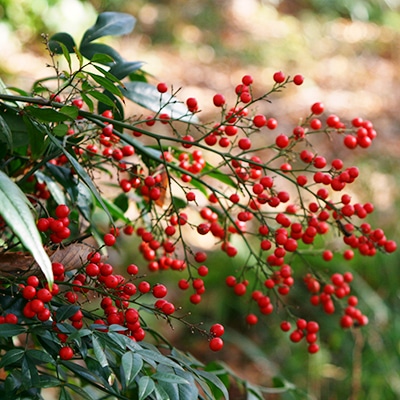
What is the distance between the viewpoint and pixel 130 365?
60 centimetres

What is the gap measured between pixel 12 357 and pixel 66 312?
7cm

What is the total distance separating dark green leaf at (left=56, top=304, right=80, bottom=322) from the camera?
2.19ft

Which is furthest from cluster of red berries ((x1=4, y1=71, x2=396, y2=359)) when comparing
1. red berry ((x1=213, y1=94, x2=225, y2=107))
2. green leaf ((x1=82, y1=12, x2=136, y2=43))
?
green leaf ((x1=82, y1=12, x2=136, y2=43))

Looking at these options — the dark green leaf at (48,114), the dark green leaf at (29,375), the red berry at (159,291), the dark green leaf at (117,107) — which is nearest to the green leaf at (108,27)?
the dark green leaf at (117,107)

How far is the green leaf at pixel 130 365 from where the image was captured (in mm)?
593

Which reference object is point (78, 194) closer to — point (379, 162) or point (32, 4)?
point (379, 162)

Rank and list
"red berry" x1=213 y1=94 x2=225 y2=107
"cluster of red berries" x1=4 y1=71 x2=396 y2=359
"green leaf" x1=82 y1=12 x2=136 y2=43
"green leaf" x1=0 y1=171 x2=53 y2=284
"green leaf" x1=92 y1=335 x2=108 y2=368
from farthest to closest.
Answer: "green leaf" x1=82 y1=12 x2=136 y2=43
"red berry" x1=213 y1=94 x2=225 y2=107
"cluster of red berries" x1=4 y1=71 x2=396 y2=359
"green leaf" x1=92 y1=335 x2=108 y2=368
"green leaf" x1=0 y1=171 x2=53 y2=284

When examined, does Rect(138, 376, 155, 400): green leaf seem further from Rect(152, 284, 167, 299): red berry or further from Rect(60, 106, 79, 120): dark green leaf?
Rect(60, 106, 79, 120): dark green leaf

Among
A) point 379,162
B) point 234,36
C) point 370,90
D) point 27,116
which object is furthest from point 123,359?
point 234,36

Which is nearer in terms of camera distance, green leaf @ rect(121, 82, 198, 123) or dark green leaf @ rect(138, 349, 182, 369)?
dark green leaf @ rect(138, 349, 182, 369)

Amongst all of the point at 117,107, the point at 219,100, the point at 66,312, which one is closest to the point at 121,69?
the point at 117,107

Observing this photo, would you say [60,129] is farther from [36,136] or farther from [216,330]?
[216,330]

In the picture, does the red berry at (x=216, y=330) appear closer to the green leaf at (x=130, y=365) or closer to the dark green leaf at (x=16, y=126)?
the green leaf at (x=130, y=365)

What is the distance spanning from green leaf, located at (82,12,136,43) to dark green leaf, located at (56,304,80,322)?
474mm
